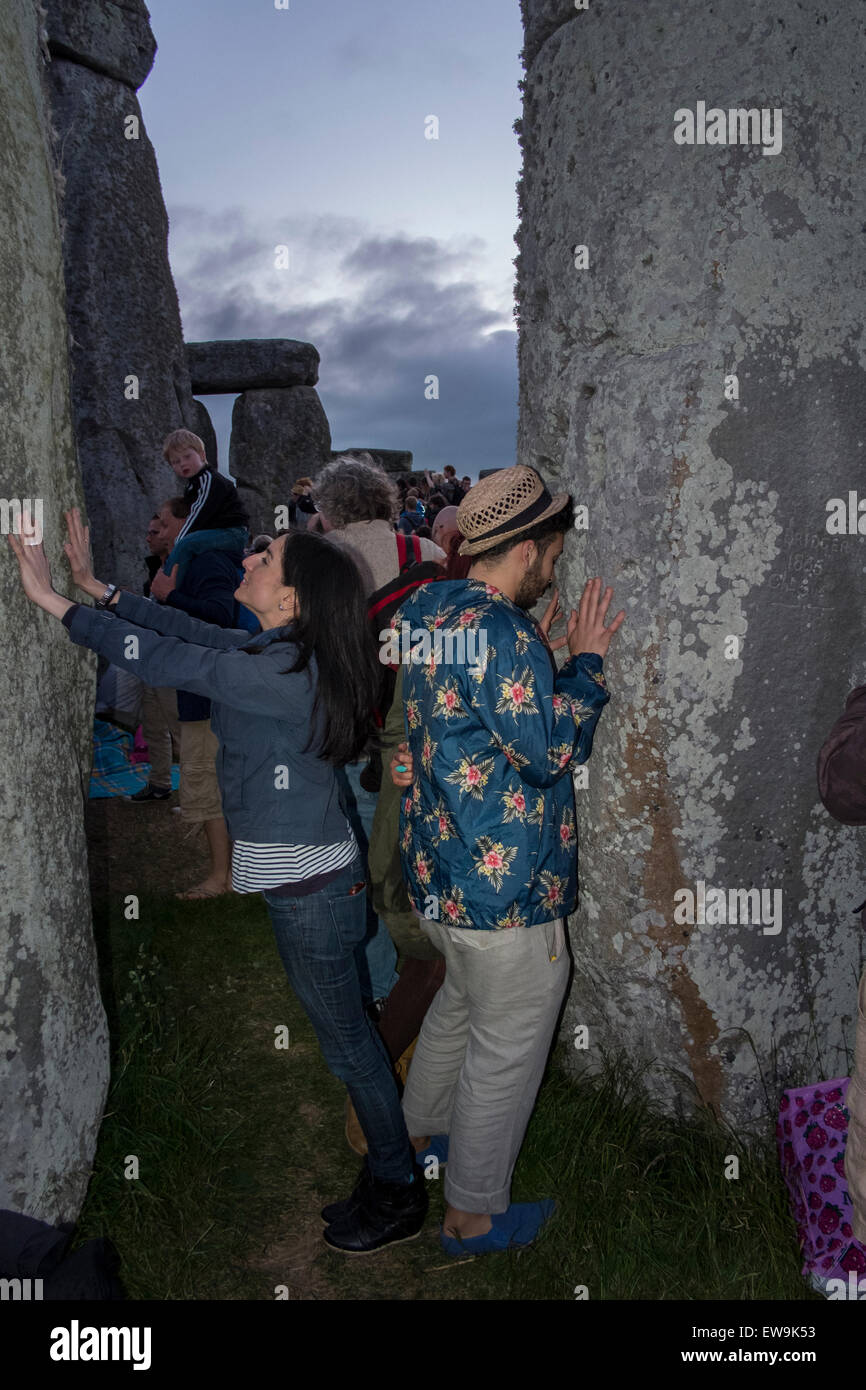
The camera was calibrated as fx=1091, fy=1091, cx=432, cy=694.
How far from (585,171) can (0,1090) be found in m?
2.54

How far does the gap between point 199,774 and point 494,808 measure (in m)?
2.61

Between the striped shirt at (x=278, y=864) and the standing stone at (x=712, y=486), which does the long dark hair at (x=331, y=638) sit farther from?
the standing stone at (x=712, y=486)

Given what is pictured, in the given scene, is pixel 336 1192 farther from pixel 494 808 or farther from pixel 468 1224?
pixel 494 808

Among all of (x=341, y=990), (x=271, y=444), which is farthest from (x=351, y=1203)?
(x=271, y=444)

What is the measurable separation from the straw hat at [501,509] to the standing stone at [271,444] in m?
10.8

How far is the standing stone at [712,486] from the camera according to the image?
2.54 meters

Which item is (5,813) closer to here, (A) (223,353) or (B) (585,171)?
(B) (585,171)

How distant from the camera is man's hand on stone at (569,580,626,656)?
2.67 meters

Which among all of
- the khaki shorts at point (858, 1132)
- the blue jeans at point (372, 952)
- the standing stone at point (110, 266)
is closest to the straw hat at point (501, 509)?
the khaki shorts at point (858, 1132)

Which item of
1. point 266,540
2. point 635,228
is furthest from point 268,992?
point 266,540

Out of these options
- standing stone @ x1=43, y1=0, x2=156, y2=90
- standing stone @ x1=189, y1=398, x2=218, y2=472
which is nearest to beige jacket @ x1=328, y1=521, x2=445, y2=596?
standing stone @ x1=43, y1=0, x2=156, y2=90

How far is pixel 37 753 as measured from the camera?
7.68 ft

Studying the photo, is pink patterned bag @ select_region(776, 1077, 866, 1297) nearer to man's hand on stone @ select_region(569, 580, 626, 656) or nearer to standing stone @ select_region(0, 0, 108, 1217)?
man's hand on stone @ select_region(569, 580, 626, 656)

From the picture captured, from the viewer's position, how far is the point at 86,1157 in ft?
8.27
